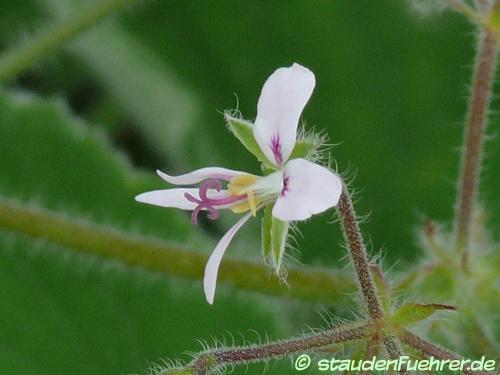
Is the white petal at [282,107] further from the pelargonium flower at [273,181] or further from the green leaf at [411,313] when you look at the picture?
the green leaf at [411,313]

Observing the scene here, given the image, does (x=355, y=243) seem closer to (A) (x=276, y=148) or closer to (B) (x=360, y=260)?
(B) (x=360, y=260)

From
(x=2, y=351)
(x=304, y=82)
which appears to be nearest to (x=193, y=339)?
(x=2, y=351)

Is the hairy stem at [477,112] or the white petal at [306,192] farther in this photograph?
the hairy stem at [477,112]

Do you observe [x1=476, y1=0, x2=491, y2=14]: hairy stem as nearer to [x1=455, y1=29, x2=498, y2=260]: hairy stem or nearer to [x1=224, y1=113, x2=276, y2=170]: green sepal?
[x1=455, y1=29, x2=498, y2=260]: hairy stem

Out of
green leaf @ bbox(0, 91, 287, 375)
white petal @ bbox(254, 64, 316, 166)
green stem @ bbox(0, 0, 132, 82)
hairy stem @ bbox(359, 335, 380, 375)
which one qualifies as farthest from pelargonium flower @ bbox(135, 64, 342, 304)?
green leaf @ bbox(0, 91, 287, 375)

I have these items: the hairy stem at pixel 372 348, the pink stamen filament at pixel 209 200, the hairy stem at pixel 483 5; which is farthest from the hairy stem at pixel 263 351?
the hairy stem at pixel 483 5
